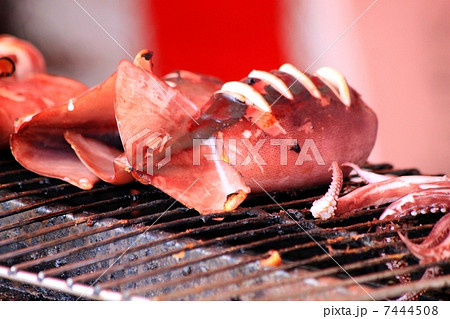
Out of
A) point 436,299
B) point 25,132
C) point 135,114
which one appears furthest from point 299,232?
point 25,132

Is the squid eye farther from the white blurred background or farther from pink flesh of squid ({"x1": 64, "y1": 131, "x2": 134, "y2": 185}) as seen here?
the white blurred background

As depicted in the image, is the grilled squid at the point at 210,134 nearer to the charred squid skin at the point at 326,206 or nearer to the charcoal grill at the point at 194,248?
the charcoal grill at the point at 194,248

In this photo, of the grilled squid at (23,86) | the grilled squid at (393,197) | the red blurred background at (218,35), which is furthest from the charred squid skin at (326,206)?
the red blurred background at (218,35)

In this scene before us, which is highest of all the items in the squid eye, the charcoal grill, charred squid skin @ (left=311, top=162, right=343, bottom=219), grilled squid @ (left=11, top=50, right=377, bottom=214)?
the squid eye

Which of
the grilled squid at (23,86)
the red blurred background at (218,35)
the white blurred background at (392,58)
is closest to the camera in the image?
the grilled squid at (23,86)

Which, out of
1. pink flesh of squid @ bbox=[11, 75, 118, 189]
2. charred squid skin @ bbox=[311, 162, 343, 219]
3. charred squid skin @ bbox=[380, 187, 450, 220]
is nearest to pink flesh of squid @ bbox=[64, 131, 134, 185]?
pink flesh of squid @ bbox=[11, 75, 118, 189]

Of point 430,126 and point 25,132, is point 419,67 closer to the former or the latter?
point 430,126

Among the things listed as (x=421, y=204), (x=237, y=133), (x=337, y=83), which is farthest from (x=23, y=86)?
(x=421, y=204)

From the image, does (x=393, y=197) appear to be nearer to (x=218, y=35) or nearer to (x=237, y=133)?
(x=237, y=133)
